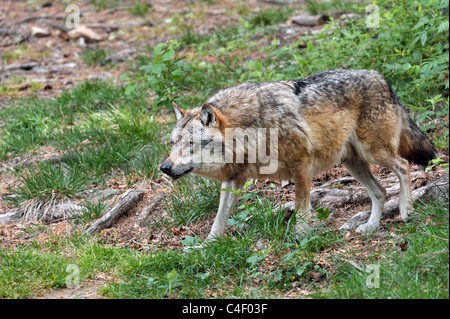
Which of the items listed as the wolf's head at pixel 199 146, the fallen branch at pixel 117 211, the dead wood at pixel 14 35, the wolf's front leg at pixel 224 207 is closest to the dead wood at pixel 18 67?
the dead wood at pixel 14 35

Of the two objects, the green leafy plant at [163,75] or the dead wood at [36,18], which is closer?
the green leafy plant at [163,75]

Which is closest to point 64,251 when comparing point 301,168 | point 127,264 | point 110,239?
point 110,239

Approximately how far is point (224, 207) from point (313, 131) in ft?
4.34

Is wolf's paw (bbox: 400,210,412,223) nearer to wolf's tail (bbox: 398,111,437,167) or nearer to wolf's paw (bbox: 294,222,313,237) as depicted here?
wolf's tail (bbox: 398,111,437,167)

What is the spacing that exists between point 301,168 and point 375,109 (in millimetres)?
1115

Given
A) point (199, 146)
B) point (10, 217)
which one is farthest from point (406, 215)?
point (10, 217)

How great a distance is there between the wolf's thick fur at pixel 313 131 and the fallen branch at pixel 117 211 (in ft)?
5.04

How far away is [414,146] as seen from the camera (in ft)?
20.9

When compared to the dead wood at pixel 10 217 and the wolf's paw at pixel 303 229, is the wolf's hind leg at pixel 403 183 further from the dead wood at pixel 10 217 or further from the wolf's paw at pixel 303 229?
the dead wood at pixel 10 217

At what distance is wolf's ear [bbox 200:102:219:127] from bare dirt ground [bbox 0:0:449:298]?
1452 mm

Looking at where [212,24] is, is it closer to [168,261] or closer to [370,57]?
[370,57]

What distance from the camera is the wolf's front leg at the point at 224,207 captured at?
19.7 ft

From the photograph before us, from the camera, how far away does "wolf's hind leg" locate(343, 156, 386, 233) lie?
613 centimetres

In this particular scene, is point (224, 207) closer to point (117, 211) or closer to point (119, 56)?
point (117, 211)
